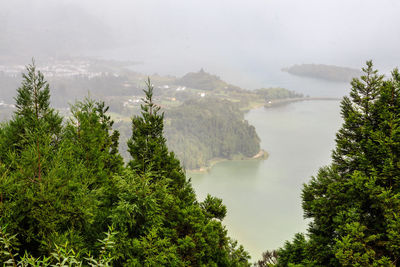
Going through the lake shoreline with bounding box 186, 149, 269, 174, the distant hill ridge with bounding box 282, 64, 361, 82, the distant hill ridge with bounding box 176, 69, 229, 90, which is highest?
the distant hill ridge with bounding box 282, 64, 361, 82

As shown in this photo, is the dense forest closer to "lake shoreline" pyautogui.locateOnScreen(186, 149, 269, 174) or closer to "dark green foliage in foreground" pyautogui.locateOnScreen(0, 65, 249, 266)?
"dark green foliage in foreground" pyautogui.locateOnScreen(0, 65, 249, 266)

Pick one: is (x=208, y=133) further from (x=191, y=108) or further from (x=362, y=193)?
(x=362, y=193)

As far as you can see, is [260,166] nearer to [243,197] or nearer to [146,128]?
[243,197]

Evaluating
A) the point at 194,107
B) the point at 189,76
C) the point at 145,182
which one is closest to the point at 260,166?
the point at 194,107

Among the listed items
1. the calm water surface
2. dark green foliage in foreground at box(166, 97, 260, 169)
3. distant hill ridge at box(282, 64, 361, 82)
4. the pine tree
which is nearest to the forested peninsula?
dark green foliage in foreground at box(166, 97, 260, 169)

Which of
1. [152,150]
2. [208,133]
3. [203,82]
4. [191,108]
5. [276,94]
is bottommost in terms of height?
[208,133]

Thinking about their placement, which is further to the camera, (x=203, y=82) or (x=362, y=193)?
(x=203, y=82)

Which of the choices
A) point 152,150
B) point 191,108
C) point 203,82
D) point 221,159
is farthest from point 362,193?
point 203,82

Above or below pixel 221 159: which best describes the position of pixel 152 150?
above
